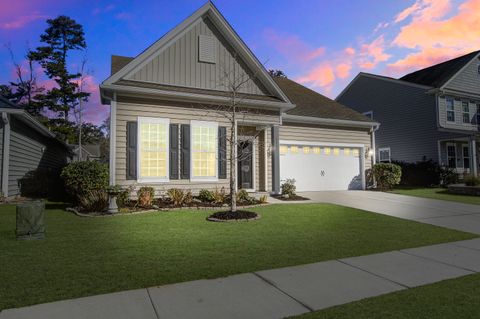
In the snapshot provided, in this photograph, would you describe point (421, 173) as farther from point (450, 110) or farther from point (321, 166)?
point (321, 166)

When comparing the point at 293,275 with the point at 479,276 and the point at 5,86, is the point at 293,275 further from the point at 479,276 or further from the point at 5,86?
the point at 5,86

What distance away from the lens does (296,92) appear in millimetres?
18984

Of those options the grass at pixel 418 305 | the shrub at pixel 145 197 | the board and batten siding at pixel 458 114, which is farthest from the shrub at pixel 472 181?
the shrub at pixel 145 197

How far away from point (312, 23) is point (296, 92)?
7.41 m

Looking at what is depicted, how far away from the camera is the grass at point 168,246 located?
4.25 metres

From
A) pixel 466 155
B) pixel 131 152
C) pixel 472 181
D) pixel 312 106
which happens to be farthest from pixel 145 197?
pixel 466 155

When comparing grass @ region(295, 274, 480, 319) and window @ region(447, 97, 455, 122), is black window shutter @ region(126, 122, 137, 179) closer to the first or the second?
grass @ region(295, 274, 480, 319)

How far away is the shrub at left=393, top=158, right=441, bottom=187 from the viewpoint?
21.2 metres

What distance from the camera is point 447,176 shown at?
2078 centimetres

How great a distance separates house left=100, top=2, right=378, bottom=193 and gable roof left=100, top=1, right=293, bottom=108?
0.03m

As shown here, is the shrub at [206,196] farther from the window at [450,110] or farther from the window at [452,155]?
the window at [450,110]

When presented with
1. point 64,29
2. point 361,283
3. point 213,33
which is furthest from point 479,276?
point 64,29

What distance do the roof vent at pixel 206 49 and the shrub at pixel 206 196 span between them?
4.89m

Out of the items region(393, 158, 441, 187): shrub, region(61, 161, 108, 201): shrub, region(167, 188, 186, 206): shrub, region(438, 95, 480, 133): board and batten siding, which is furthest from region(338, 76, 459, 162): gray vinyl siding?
region(61, 161, 108, 201): shrub
